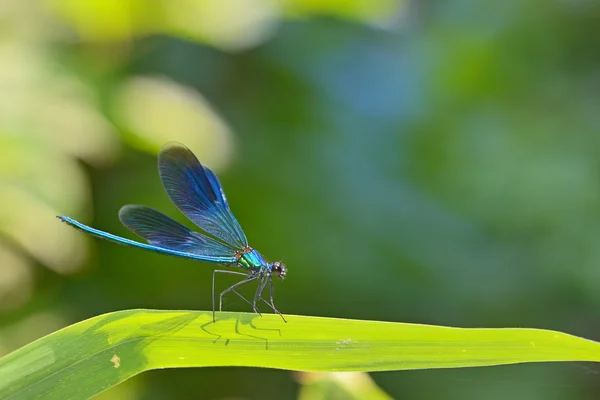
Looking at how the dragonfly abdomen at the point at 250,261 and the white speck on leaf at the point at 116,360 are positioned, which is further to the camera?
the dragonfly abdomen at the point at 250,261

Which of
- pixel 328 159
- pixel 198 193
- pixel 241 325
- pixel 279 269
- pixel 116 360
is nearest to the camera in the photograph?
pixel 116 360

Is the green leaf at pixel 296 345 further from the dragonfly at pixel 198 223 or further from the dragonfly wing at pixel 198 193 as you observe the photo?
the dragonfly wing at pixel 198 193

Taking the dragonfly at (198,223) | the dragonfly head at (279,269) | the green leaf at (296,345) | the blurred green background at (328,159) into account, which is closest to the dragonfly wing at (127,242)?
the dragonfly at (198,223)

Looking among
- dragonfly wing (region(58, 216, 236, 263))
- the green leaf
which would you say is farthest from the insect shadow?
dragonfly wing (region(58, 216, 236, 263))

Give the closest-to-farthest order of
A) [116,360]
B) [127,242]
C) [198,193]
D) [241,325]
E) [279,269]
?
[116,360] < [241,325] < [127,242] < [279,269] < [198,193]

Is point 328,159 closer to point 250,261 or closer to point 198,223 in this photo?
point 198,223

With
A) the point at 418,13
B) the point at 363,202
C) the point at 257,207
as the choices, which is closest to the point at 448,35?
the point at 418,13

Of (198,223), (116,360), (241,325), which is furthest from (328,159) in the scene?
(116,360)
